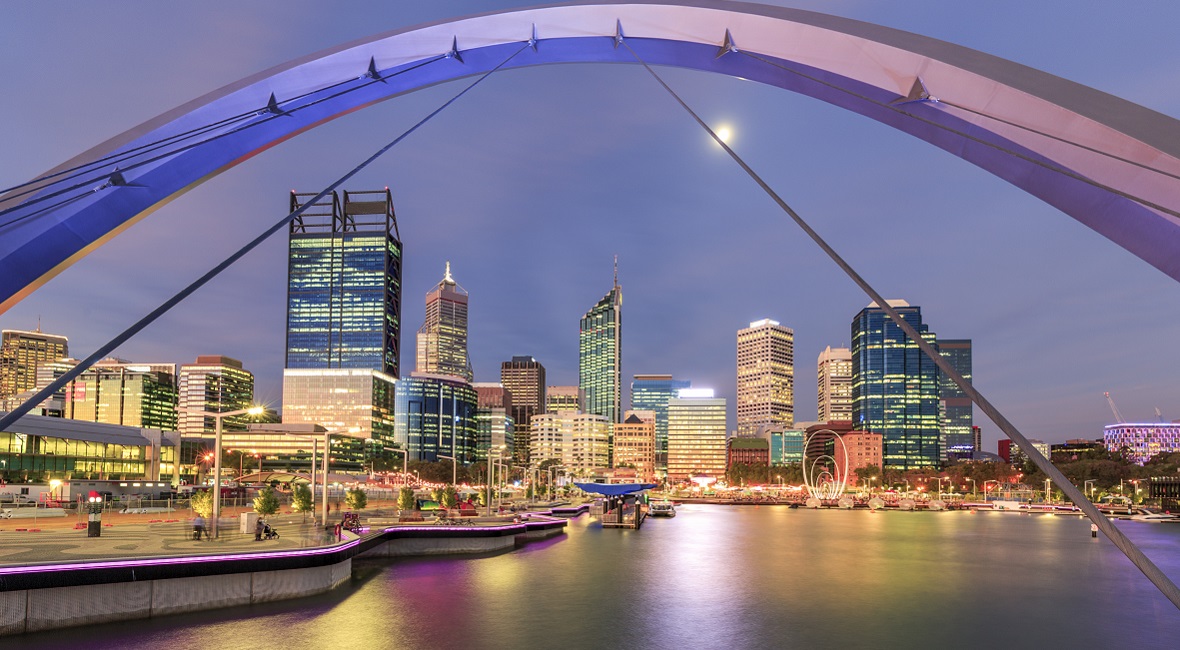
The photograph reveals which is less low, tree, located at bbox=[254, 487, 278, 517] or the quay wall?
tree, located at bbox=[254, 487, 278, 517]

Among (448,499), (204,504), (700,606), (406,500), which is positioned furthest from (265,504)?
(448,499)

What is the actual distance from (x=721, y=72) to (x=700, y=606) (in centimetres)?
2177

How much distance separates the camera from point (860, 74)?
9.46 m

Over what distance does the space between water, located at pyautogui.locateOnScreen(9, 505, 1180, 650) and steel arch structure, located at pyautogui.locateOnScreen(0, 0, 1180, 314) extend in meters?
12.1

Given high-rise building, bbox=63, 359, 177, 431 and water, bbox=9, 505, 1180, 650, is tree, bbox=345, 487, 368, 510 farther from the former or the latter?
high-rise building, bbox=63, 359, 177, 431

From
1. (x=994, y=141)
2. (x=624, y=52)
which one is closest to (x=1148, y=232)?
(x=994, y=141)

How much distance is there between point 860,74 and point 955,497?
6665 inches

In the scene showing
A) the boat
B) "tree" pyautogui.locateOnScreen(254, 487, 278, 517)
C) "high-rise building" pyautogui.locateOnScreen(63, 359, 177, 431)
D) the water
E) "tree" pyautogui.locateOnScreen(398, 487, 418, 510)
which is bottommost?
the boat

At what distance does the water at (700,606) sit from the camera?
69.6 feet

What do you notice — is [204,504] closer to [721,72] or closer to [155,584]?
[155,584]

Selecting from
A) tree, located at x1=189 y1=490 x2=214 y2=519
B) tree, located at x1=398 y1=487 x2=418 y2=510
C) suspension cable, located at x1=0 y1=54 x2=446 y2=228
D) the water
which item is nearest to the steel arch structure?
suspension cable, located at x1=0 y1=54 x2=446 y2=228

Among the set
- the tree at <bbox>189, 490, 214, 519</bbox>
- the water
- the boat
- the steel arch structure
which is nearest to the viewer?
the steel arch structure

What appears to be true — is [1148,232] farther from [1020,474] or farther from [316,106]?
[1020,474]

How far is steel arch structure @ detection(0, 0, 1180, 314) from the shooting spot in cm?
764
